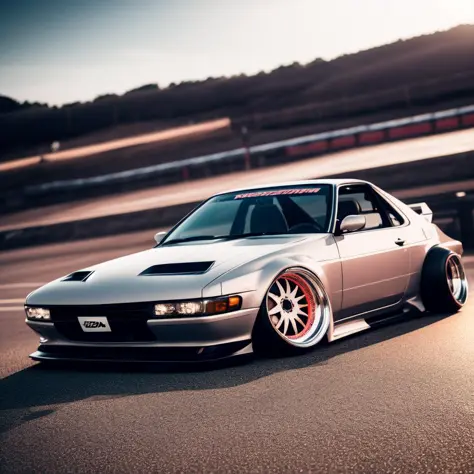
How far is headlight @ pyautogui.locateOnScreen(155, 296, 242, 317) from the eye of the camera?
17.8 ft

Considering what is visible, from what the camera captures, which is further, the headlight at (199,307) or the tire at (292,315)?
the tire at (292,315)

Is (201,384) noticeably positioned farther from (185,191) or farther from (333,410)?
(185,191)

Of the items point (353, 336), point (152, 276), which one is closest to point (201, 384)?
point (152, 276)

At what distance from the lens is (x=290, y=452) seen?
12.4 ft

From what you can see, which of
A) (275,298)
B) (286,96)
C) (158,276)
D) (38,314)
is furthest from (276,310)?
(286,96)

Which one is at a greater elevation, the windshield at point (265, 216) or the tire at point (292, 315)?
the windshield at point (265, 216)

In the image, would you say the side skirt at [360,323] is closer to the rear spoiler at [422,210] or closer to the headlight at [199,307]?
the headlight at [199,307]

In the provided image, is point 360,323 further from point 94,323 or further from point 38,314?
point 38,314

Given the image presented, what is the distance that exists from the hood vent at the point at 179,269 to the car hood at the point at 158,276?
43mm

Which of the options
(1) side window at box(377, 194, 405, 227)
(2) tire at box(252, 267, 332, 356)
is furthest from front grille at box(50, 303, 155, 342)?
(1) side window at box(377, 194, 405, 227)

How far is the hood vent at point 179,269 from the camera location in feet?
18.6

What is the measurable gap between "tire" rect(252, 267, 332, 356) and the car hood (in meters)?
0.24

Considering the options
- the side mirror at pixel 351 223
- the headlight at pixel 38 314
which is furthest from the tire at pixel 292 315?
the headlight at pixel 38 314

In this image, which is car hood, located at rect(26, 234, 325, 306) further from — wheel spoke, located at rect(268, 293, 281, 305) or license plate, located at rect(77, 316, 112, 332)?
wheel spoke, located at rect(268, 293, 281, 305)
